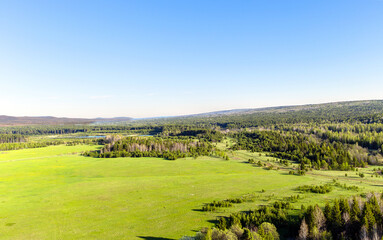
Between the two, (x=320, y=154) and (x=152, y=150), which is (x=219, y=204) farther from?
(x=152, y=150)

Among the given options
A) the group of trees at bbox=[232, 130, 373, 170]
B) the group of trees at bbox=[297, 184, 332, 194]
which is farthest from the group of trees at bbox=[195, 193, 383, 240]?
the group of trees at bbox=[232, 130, 373, 170]

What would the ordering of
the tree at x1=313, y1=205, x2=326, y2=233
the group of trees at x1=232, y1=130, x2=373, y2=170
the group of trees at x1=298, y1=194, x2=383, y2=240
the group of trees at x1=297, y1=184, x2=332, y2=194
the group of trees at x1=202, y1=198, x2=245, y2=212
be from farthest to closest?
1. the group of trees at x1=232, y1=130, x2=373, y2=170
2. the group of trees at x1=297, y1=184, x2=332, y2=194
3. the group of trees at x1=202, y1=198, x2=245, y2=212
4. the tree at x1=313, y1=205, x2=326, y2=233
5. the group of trees at x1=298, y1=194, x2=383, y2=240

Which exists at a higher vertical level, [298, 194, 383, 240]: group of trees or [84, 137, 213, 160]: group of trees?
[298, 194, 383, 240]: group of trees

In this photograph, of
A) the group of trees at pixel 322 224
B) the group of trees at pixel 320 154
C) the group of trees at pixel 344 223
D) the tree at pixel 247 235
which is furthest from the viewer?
the group of trees at pixel 320 154

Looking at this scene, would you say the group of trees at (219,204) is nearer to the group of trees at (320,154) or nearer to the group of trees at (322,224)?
the group of trees at (322,224)

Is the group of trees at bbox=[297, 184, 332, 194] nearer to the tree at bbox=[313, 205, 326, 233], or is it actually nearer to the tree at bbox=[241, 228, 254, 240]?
the tree at bbox=[313, 205, 326, 233]

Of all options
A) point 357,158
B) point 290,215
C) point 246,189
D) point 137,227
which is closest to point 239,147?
point 357,158

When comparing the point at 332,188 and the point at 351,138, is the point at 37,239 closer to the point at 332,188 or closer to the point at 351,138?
the point at 332,188

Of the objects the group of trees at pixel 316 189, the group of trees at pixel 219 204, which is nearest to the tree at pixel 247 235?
the group of trees at pixel 219 204
